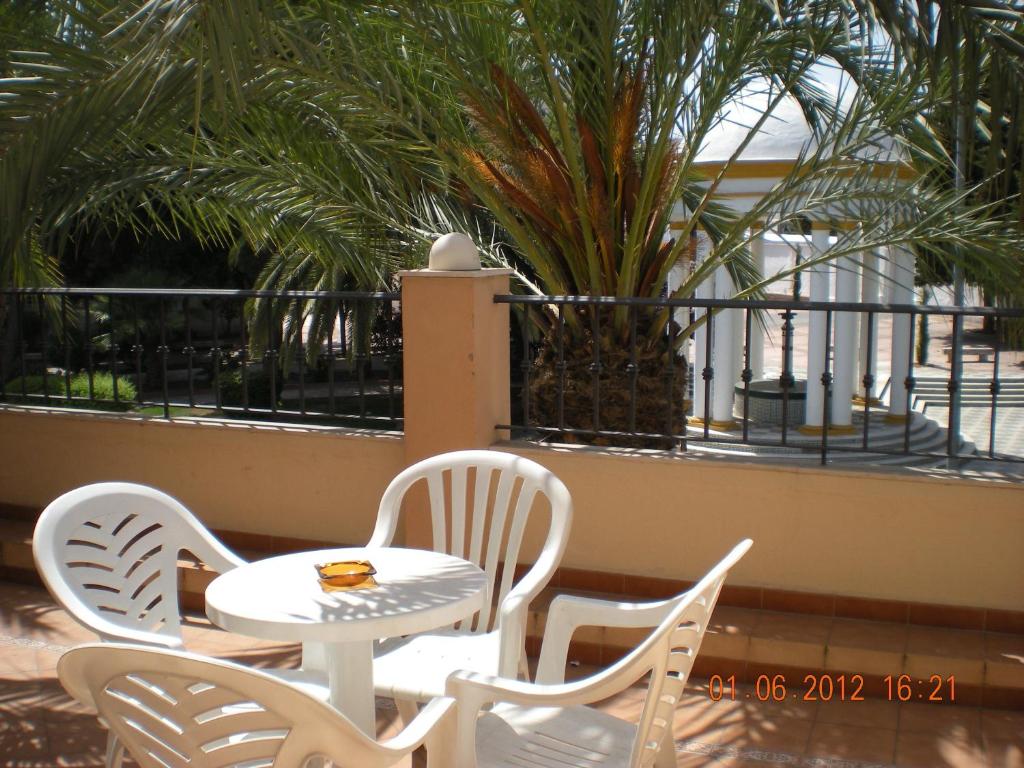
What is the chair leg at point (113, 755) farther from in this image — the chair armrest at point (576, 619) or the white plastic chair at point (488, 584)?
the chair armrest at point (576, 619)

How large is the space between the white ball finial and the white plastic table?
1.97 meters

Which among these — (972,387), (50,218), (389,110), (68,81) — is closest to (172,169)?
(50,218)

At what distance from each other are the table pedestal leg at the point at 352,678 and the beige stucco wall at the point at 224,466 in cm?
228

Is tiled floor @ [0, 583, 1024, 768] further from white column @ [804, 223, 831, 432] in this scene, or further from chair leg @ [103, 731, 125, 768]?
white column @ [804, 223, 831, 432]

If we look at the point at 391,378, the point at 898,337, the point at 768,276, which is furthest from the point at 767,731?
the point at 898,337

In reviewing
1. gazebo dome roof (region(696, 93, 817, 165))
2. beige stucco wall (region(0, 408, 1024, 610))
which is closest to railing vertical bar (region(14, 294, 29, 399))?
beige stucco wall (region(0, 408, 1024, 610))

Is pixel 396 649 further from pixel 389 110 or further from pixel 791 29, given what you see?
pixel 791 29

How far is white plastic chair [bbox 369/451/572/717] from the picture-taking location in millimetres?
3039

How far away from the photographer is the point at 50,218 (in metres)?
6.29

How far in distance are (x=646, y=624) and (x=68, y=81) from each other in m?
2.91

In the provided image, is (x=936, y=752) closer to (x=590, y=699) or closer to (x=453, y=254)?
(x=590, y=699)
